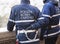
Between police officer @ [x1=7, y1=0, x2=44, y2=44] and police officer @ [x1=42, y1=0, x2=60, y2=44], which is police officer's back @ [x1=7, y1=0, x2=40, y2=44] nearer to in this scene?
police officer @ [x1=7, y1=0, x2=44, y2=44]

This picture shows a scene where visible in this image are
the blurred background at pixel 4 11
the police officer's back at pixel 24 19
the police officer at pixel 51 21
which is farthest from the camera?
the blurred background at pixel 4 11

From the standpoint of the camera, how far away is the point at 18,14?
2.99 m

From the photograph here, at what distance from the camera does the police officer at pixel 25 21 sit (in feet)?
9.81

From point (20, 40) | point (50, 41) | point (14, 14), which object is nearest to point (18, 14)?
point (14, 14)

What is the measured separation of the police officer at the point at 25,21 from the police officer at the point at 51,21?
229 mm

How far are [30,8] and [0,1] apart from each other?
62cm

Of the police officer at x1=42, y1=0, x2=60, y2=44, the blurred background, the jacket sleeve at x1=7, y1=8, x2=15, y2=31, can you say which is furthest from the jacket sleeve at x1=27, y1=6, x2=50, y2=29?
the blurred background

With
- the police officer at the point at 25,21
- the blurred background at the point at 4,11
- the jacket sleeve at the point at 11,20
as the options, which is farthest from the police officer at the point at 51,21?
the blurred background at the point at 4,11

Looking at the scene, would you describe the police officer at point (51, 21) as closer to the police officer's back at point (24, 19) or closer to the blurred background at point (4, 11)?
the police officer's back at point (24, 19)

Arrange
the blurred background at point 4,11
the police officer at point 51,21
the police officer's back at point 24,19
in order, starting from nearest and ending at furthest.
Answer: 1. the police officer's back at point 24,19
2. the police officer at point 51,21
3. the blurred background at point 4,11

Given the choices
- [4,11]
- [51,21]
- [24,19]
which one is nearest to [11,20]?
[24,19]

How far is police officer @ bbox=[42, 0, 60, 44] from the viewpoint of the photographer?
320 cm

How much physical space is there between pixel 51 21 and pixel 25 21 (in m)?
0.50

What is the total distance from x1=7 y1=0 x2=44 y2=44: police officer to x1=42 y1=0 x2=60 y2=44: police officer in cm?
23
